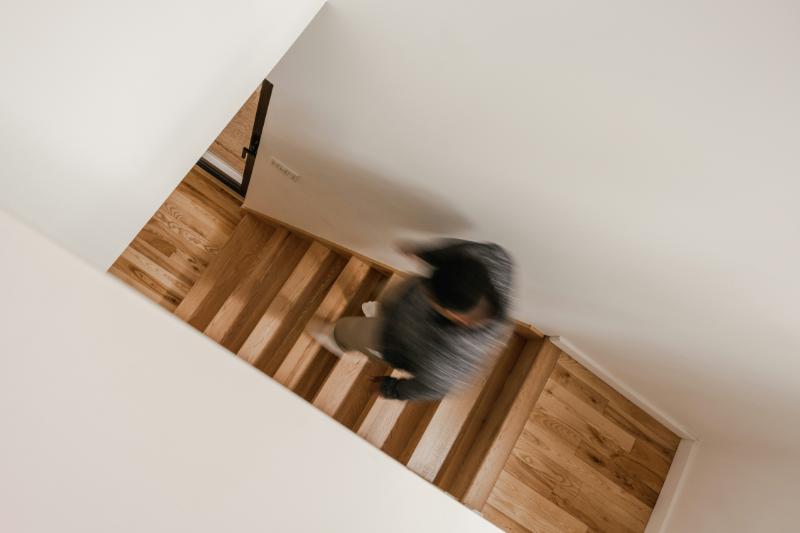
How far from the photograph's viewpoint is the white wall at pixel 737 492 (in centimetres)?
194

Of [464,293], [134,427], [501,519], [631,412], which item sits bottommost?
[134,427]

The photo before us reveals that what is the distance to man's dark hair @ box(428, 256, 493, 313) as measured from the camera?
1439mm

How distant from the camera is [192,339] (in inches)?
27.2

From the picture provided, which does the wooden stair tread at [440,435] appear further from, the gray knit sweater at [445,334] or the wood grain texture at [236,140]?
the wood grain texture at [236,140]

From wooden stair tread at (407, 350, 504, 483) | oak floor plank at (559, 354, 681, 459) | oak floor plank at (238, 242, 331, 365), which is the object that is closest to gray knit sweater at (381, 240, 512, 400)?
wooden stair tread at (407, 350, 504, 483)

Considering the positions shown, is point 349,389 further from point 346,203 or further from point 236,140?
point 236,140

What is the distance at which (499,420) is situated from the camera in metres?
2.24

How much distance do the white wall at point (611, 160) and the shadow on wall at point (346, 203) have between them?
14 millimetres

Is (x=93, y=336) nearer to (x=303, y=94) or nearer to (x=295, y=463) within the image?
(x=295, y=463)

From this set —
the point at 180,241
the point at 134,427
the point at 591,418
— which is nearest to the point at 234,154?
the point at 180,241

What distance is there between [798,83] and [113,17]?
1.07m

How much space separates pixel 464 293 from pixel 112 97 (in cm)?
93

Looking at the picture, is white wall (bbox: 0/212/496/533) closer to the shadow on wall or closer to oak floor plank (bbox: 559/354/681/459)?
the shadow on wall

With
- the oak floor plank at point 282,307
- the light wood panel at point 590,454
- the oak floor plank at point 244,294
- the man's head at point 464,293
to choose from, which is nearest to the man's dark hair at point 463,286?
the man's head at point 464,293
